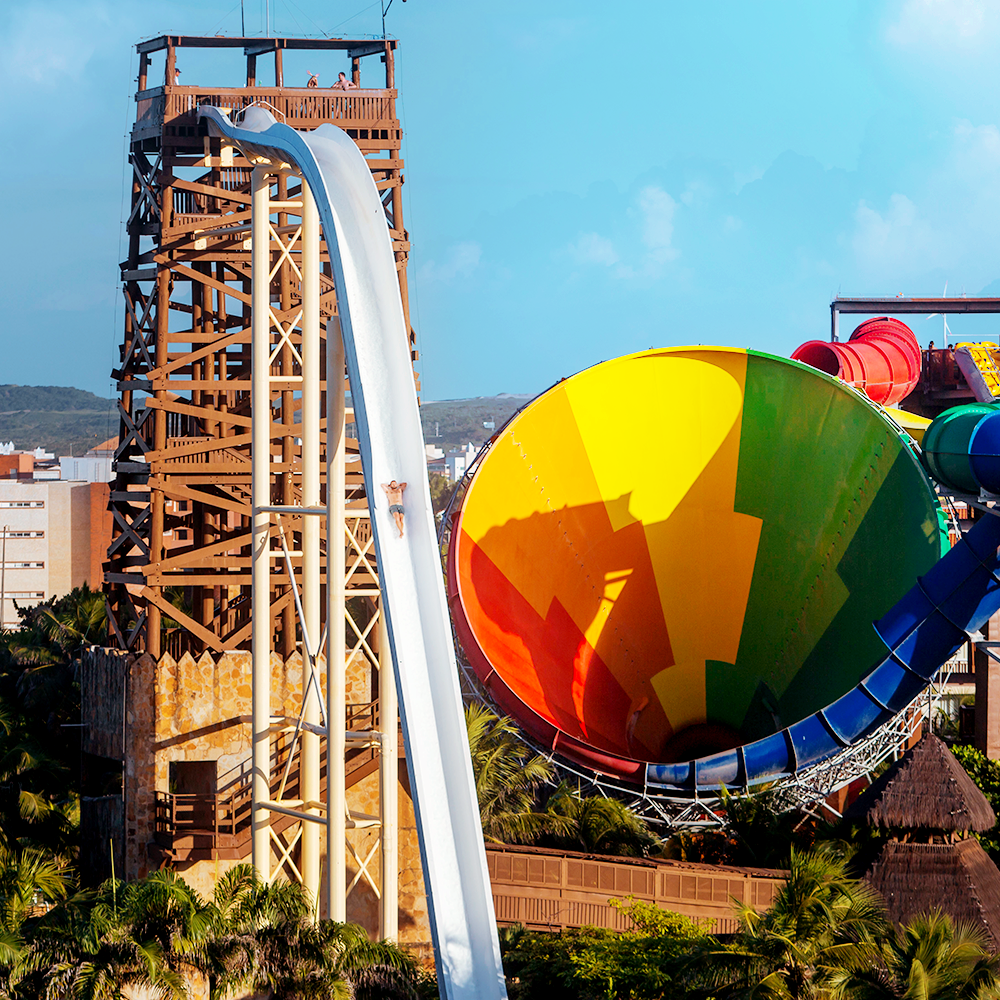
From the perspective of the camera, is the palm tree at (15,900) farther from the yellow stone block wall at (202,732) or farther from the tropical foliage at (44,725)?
the tropical foliage at (44,725)

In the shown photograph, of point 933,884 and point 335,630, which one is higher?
point 335,630

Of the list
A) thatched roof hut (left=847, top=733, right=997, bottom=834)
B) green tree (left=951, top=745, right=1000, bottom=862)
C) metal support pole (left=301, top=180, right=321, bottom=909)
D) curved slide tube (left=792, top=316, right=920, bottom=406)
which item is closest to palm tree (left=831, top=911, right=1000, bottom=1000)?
metal support pole (left=301, top=180, right=321, bottom=909)

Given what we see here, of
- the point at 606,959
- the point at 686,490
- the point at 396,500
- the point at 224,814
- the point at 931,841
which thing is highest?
the point at 686,490

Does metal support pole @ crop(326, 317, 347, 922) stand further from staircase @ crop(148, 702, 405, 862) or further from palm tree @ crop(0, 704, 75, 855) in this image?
palm tree @ crop(0, 704, 75, 855)

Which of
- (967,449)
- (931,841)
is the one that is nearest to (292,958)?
(931,841)

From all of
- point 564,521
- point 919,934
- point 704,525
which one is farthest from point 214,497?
point 919,934

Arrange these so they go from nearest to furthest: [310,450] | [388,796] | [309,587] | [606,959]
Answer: [310,450] < [309,587] < [388,796] < [606,959]

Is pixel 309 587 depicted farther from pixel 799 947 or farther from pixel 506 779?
pixel 506 779
